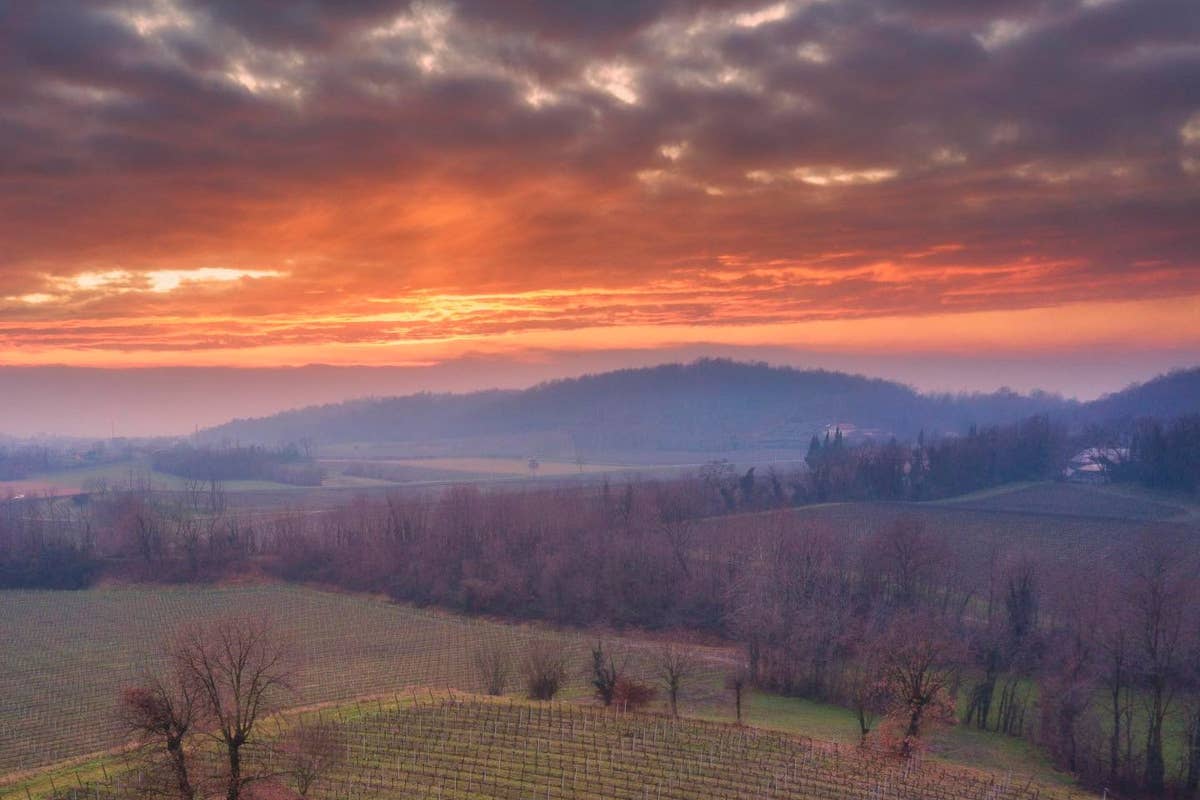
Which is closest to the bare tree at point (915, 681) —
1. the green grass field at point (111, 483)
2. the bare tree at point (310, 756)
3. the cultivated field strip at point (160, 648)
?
the cultivated field strip at point (160, 648)

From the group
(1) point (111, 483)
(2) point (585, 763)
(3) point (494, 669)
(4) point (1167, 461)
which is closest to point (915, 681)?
(2) point (585, 763)

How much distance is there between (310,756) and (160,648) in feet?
145

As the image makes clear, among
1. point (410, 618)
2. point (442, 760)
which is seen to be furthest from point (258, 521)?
point (442, 760)

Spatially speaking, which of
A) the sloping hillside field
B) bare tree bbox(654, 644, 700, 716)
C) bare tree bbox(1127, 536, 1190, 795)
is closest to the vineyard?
bare tree bbox(1127, 536, 1190, 795)

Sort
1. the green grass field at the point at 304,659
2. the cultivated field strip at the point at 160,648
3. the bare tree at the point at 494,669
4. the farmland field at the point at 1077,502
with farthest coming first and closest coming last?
the farmland field at the point at 1077,502 → the bare tree at the point at 494,669 → the cultivated field strip at the point at 160,648 → the green grass field at the point at 304,659

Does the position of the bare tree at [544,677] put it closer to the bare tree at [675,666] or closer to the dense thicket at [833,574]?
the bare tree at [675,666]

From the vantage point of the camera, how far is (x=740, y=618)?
7400 cm

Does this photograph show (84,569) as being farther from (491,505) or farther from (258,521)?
(491,505)

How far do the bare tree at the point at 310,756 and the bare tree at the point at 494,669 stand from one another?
15.9 m

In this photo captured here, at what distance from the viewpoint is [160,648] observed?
2618 inches

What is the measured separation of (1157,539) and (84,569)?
114m

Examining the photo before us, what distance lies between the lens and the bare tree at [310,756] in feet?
99.4

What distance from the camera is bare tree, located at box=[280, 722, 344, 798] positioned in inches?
1193

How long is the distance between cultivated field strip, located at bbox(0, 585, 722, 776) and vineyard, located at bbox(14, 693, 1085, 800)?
1360 cm
